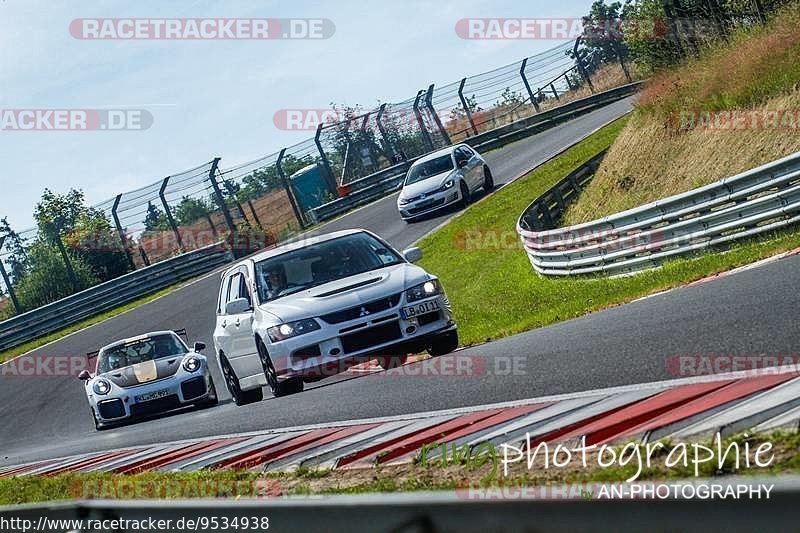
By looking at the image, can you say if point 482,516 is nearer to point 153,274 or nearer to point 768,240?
point 768,240

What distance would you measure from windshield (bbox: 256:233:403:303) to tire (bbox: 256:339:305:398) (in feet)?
2.04

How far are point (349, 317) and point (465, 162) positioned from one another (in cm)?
1903

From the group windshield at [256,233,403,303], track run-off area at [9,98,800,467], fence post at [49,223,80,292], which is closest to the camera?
track run-off area at [9,98,800,467]

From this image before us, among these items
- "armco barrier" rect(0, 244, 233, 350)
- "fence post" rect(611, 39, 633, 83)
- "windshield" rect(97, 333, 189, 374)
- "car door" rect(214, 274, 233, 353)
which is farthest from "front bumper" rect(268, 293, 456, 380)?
"fence post" rect(611, 39, 633, 83)

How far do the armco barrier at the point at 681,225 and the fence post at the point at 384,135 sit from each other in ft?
68.4

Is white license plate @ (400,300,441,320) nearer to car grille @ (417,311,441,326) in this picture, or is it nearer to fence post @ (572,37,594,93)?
car grille @ (417,311,441,326)

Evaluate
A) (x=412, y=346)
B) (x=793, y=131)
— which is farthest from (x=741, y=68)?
(x=412, y=346)

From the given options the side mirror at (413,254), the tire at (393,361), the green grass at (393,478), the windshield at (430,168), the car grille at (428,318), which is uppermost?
the windshield at (430,168)

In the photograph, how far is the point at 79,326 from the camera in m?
30.9

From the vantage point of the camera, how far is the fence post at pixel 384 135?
38.5 metres

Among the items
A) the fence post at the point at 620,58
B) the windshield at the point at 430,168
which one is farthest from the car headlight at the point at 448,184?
the fence post at the point at 620,58

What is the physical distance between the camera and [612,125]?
3353cm

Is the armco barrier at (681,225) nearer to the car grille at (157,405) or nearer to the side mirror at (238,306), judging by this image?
the side mirror at (238,306)

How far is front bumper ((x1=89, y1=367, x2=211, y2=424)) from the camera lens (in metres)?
16.2
